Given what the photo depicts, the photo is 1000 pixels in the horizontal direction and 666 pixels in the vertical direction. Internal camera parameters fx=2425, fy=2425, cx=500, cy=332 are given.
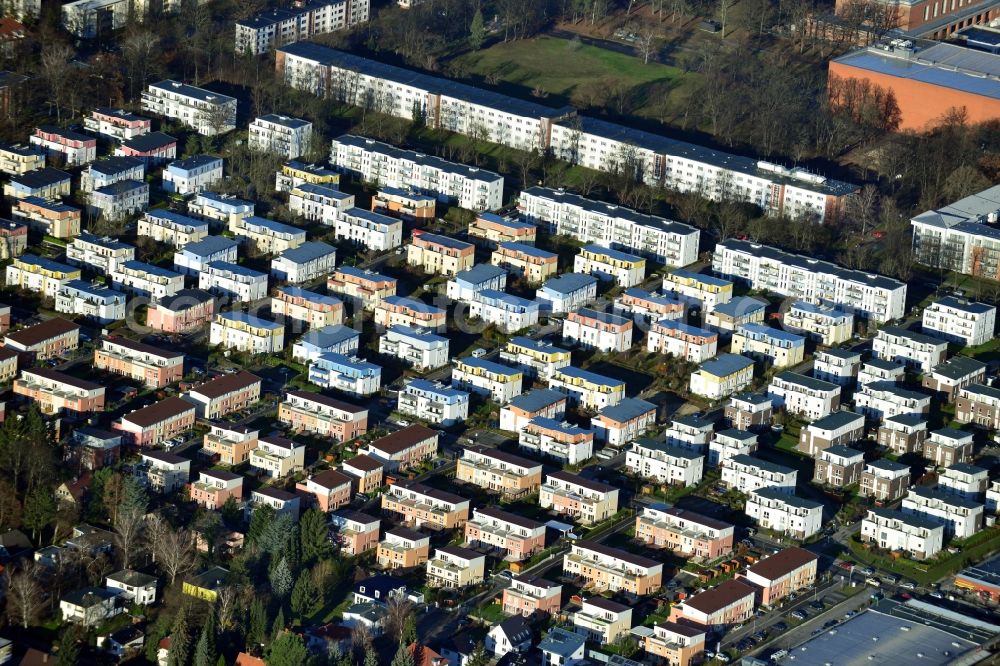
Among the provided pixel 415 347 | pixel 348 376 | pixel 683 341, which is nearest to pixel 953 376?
pixel 683 341

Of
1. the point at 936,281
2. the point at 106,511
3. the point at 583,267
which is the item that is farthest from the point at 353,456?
the point at 936,281

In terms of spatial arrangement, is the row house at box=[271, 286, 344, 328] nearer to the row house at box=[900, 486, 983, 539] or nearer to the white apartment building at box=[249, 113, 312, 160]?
the white apartment building at box=[249, 113, 312, 160]

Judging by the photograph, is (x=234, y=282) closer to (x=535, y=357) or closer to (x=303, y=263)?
(x=303, y=263)

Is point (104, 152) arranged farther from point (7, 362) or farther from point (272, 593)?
point (272, 593)

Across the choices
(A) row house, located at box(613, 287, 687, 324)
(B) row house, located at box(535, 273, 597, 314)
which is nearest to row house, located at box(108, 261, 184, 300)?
(B) row house, located at box(535, 273, 597, 314)

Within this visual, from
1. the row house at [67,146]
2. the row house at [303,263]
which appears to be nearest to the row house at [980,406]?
the row house at [303,263]

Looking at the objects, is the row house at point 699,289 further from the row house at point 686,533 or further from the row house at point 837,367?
the row house at point 686,533
